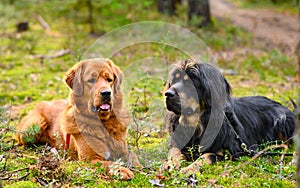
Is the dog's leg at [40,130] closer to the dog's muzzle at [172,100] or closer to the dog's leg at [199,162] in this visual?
the dog's muzzle at [172,100]

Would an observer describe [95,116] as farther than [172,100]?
Yes

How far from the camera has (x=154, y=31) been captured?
1470 centimetres

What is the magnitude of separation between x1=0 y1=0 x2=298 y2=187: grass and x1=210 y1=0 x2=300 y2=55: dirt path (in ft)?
3.72

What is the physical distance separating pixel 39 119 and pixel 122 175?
2.33 meters

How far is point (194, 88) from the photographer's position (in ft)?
18.6

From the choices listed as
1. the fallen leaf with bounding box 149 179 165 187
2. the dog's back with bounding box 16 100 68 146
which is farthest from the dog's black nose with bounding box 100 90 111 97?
the fallen leaf with bounding box 149 179 165 187

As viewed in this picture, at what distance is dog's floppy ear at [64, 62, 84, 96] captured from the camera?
5719 millimetres

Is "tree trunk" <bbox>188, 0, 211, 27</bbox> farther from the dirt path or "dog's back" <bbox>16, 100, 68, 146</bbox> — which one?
"dog's back" <bbox>16, 100, 68, 146</bbox>

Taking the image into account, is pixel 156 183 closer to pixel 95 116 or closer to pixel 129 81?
pixel 95 116

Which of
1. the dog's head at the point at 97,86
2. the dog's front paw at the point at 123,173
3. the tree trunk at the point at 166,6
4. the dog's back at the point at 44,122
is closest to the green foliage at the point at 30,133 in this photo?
the dog's back at the point at 44,122

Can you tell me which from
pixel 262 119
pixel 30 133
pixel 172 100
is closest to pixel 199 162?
pixel 172 100

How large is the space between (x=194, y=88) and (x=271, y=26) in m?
15.4

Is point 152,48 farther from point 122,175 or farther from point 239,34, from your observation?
point 122,175

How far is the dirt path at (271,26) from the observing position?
51.1 ft
